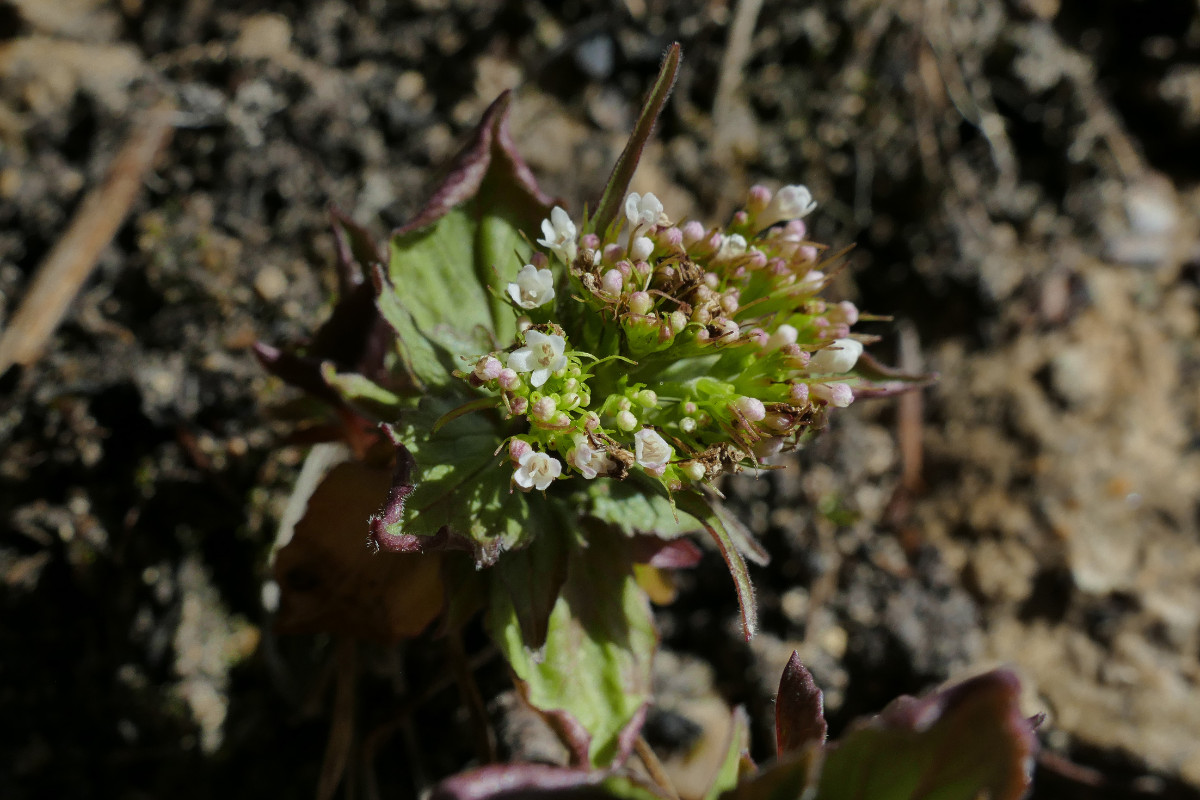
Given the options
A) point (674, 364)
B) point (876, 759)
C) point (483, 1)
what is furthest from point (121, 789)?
point (483, 1)

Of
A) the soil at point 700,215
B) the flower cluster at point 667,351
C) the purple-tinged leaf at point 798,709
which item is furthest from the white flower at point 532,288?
the soil at point 700,215

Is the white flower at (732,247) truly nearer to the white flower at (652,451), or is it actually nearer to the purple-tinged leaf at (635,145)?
the purple-tinged leaf at (635,145)

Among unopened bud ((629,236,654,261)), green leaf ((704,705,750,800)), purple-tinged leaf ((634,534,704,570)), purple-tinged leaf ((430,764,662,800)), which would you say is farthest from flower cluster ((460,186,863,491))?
purple-tinged leaf ((430,764,662,800))

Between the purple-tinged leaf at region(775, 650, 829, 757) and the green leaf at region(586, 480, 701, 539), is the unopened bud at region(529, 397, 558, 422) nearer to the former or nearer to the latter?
the green leaf at region(586, 480, 701, 539)

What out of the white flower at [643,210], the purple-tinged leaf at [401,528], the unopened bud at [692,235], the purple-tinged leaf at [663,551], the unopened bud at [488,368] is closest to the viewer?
the purple-tinged leaf at [401,528]

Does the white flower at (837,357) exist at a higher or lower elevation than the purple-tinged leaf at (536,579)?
higher
